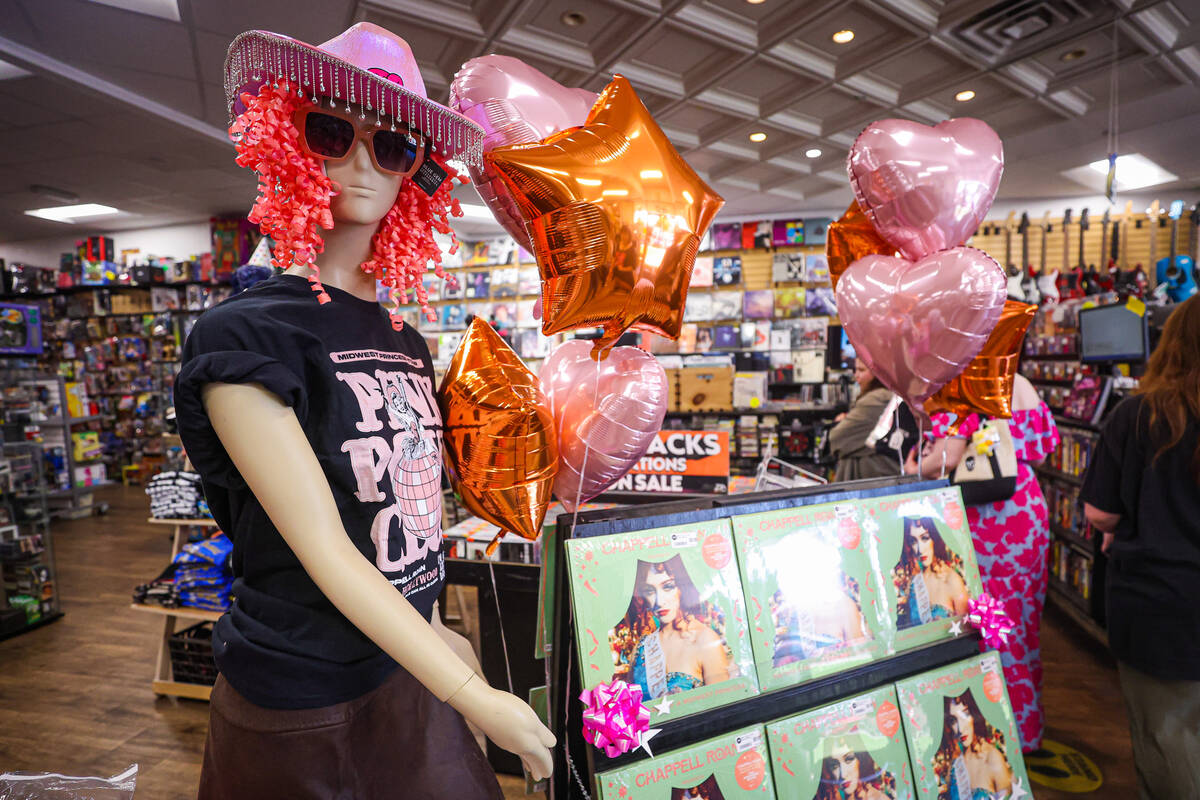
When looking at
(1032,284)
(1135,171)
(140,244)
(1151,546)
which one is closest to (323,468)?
(1151,546)

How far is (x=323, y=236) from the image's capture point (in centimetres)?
93

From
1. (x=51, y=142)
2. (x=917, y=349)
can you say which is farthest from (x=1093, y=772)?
(x=51, y=142)

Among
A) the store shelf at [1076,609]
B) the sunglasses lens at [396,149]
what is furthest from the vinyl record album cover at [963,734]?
the store shelf at [1076,609]

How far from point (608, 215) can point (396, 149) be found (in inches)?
12.8

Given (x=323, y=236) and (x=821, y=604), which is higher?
(x=323, y=236)

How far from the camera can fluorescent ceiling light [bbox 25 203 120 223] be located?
23.4 feet

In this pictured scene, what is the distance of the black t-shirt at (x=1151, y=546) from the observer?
1537mm

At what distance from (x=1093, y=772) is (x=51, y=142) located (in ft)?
25.0

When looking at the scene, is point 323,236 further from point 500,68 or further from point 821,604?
point 821,604

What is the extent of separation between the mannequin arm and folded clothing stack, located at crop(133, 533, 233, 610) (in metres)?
2.41

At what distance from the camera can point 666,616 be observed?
3.65ft

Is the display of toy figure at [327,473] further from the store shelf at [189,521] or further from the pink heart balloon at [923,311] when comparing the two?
the store shelf at [189,521]

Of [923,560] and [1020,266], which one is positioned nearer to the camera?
[923,560]

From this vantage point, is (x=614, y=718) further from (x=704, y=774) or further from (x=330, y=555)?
(x=330, y=555)
